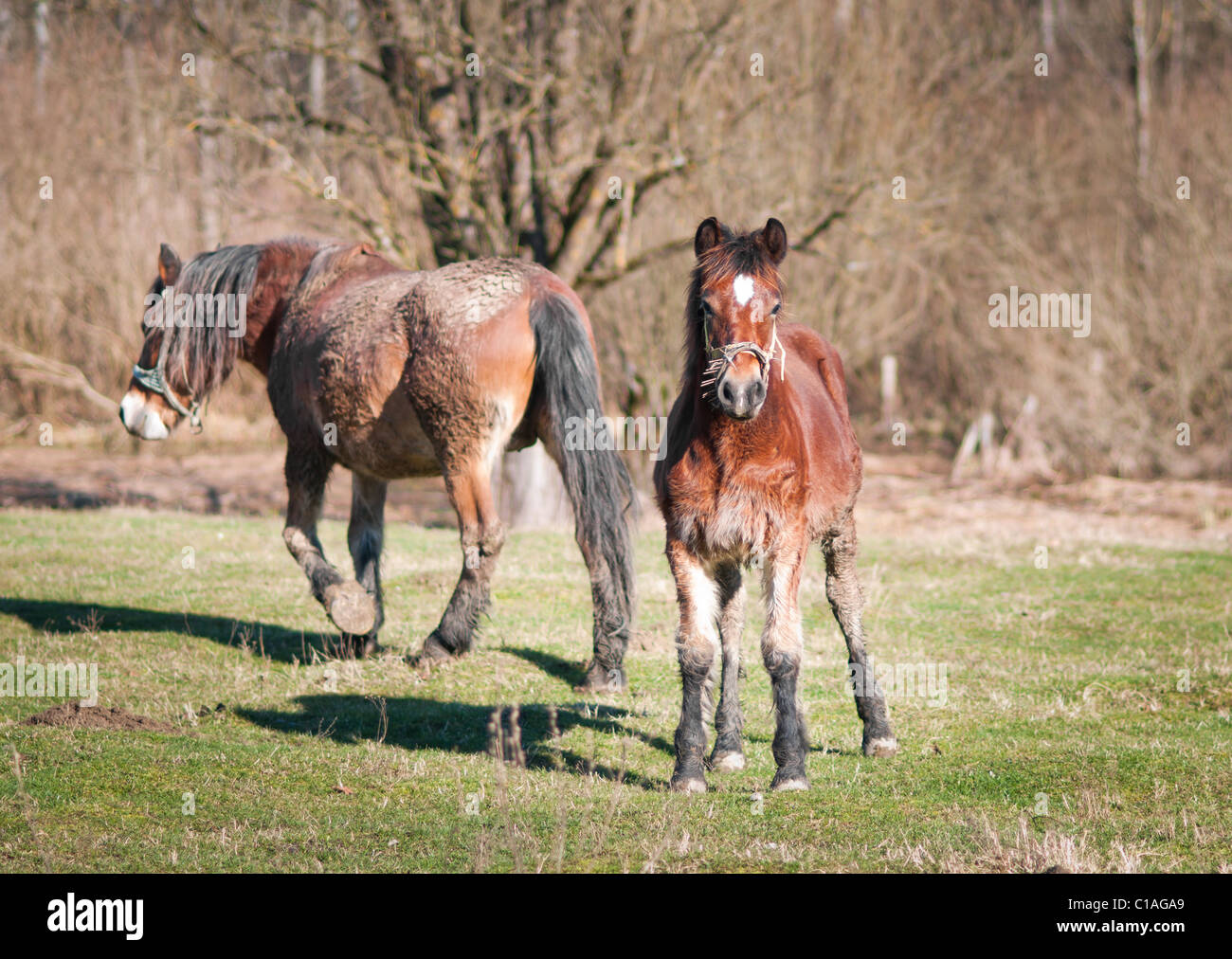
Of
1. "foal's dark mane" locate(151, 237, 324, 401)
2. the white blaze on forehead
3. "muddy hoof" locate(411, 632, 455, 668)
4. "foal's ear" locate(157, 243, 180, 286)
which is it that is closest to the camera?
the white blaze on forehead

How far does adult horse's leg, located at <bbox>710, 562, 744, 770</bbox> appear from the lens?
588 cm

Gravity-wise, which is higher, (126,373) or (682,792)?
(126,373)

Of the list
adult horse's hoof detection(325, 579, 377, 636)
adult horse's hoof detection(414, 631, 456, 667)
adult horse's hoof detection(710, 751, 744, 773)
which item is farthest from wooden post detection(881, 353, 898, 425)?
adult horse's hoof detection(710, 751, 744, 773)

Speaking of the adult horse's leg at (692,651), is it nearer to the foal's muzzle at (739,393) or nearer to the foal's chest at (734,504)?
the foal's chest at (734,504)

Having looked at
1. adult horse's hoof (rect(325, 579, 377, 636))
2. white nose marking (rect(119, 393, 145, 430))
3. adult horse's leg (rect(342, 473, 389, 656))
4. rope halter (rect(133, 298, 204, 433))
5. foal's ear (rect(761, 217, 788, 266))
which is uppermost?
foal's ear (rect(761, 217, 788, 266))

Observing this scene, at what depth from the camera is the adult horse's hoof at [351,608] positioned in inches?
290

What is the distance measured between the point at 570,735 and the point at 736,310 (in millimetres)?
2806

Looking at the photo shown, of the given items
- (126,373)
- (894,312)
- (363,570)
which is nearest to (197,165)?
(126,373)

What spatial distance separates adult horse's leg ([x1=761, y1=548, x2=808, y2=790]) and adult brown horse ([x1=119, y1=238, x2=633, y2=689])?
2006 mm

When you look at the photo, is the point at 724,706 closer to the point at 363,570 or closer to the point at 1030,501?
the point at 363,570

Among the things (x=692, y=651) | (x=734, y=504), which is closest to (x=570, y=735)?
(x=692, y=651)

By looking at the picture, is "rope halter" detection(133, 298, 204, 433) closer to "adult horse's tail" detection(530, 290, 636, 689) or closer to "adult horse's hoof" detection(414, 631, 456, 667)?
"adult horse's hoof" detection(414, 631, 456, 667)

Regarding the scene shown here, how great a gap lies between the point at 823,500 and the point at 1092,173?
1930 cm

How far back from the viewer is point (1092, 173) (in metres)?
22.4
